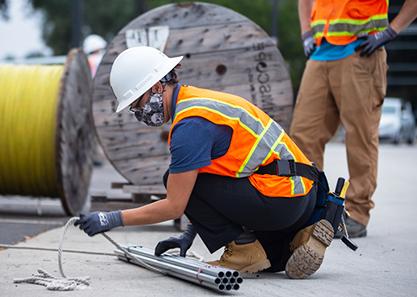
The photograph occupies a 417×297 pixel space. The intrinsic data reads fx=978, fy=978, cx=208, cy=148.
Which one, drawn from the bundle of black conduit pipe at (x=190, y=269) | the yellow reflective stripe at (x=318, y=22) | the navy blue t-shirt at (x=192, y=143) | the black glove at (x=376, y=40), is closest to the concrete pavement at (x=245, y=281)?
the bundle of black conduit pipe at (x=190, y=269)

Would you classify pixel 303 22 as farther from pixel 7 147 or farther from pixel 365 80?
pixel 7 147

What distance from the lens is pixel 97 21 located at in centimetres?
4772

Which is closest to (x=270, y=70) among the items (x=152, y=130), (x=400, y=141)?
(x=152, y=130)

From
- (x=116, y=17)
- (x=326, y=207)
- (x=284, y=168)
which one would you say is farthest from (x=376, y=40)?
(x=116, y=17)

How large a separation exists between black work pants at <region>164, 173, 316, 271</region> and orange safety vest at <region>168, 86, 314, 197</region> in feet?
0.14

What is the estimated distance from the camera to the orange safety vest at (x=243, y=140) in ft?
15.4

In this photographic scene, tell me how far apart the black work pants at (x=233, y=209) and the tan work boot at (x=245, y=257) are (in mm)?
98

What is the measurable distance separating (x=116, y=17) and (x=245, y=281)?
4351 centimetres

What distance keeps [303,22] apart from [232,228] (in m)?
2.63

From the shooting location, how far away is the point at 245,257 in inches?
198

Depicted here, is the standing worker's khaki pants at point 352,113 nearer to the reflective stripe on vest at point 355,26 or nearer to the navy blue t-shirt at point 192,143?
the reflective stripe on vest at point 355,26

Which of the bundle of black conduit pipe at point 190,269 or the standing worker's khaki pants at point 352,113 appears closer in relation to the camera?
the bundle of black conduit pipe at point 190,269

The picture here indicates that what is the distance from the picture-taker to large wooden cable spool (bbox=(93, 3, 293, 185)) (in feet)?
23.6

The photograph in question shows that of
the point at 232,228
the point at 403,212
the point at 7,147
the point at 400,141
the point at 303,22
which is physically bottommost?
the point at 400,141
